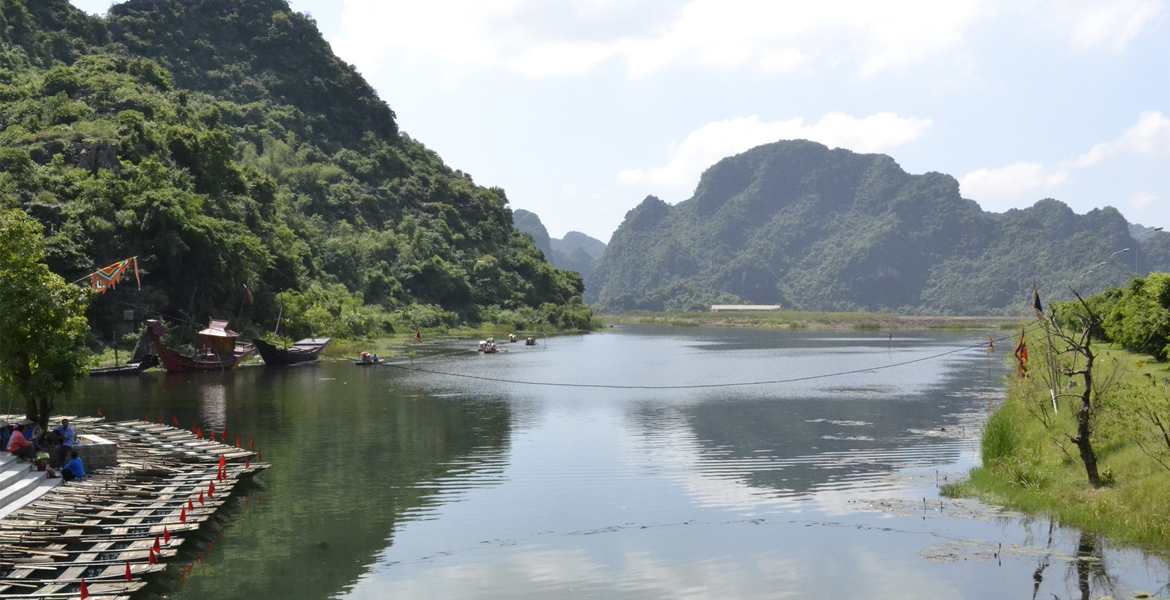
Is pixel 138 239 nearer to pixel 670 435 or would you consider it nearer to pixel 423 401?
pixel 423 401

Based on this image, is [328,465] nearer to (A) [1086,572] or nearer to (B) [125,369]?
(A) [1086,572]

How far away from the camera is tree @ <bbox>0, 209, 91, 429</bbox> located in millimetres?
31516

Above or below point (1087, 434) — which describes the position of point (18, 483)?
below

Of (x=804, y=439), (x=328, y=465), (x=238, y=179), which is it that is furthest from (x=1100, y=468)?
(x=238, y=179)

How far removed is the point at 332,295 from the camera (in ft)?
360

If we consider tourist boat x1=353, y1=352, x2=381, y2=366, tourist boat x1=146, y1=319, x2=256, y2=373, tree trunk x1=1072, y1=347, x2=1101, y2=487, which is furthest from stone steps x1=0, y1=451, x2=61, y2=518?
tourist boat x1=353, y1=352, x2=381, y2=366

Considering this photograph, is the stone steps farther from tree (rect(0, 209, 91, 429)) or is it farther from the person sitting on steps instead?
tree (rect(0, 209, 91, 429))

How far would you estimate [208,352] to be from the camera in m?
72.8

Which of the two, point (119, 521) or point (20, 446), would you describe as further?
point (20, 446)

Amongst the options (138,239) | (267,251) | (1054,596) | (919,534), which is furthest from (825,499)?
(267,251)

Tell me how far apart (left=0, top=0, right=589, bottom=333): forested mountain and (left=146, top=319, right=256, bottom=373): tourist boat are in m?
8.97

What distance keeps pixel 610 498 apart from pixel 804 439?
14.7 metres

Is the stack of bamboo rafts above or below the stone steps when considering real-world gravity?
below

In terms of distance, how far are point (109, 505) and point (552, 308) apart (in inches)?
5439
